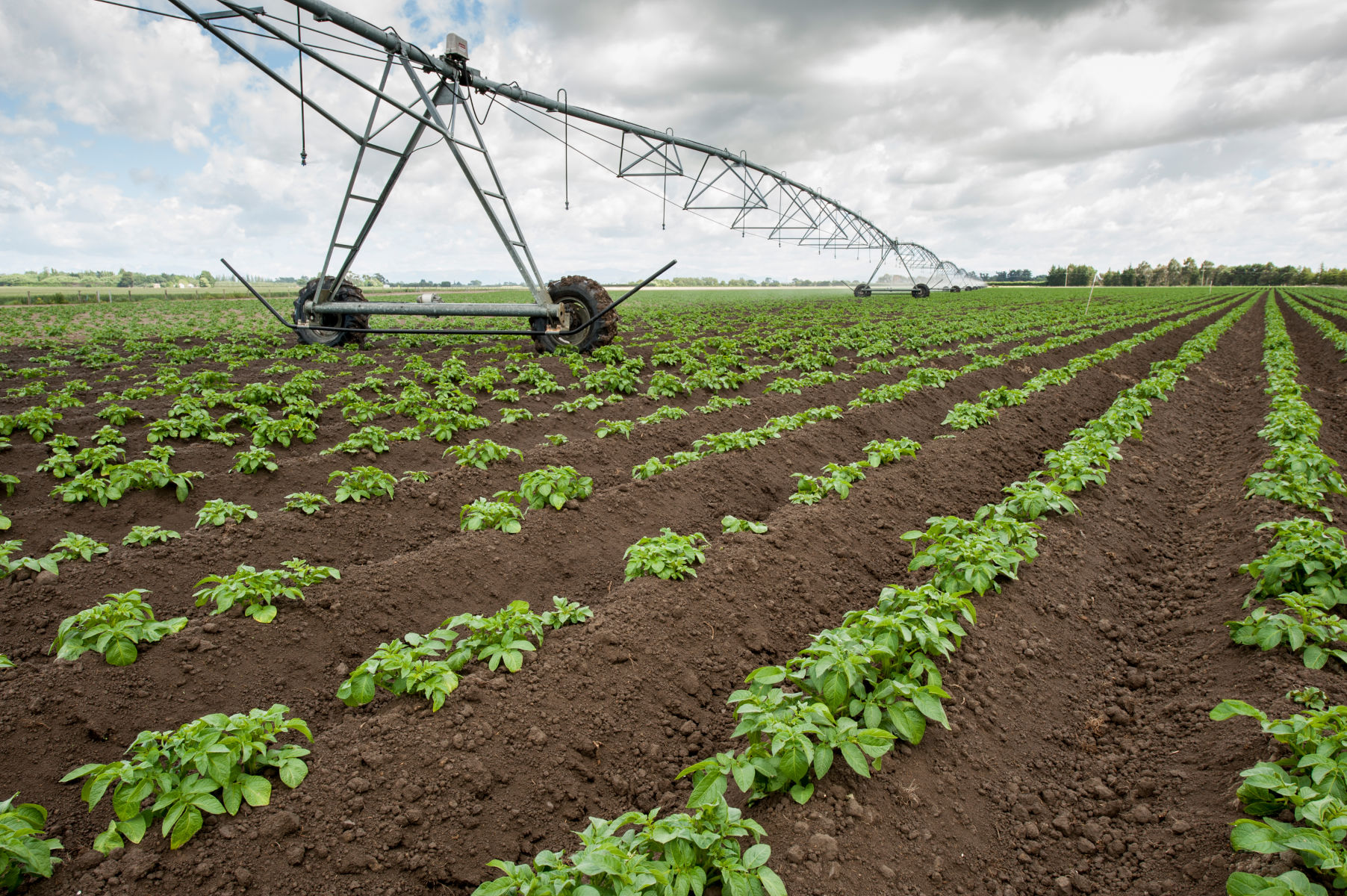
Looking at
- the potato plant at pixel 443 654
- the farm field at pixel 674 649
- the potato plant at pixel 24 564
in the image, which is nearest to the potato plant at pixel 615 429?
the farm field at pixel 674 649

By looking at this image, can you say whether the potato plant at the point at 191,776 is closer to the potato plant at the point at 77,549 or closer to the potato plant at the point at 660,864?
the potato plant at the point at 660,864

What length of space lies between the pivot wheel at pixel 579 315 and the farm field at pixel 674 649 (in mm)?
5052

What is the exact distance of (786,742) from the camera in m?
2.80

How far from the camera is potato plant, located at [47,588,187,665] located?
12.3 ft

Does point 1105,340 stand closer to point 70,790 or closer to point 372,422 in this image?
point 372,422

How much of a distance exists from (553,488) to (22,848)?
13.6 feet

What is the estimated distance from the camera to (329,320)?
55.1ft

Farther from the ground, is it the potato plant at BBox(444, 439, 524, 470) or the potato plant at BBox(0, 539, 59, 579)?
the potato plant at BBox(444, 439, 524, 470)

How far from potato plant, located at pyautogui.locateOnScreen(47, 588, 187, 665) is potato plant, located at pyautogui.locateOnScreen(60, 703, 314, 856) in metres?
1.02

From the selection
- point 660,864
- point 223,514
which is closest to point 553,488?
point 223,514

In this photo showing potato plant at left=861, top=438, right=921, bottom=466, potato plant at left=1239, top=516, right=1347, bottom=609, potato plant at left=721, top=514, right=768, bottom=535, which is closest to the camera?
potato plant at left=1239, top=516, right=1347, bottom=609

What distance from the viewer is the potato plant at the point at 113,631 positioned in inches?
148

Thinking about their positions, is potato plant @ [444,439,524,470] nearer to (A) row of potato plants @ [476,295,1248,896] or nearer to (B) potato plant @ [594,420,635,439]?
(B) potato plant @ [594,420,635,439]

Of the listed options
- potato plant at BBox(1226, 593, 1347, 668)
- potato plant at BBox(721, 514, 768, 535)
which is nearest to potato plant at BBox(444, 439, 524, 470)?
potato plant at BBox(721, 514, 768, 535)
